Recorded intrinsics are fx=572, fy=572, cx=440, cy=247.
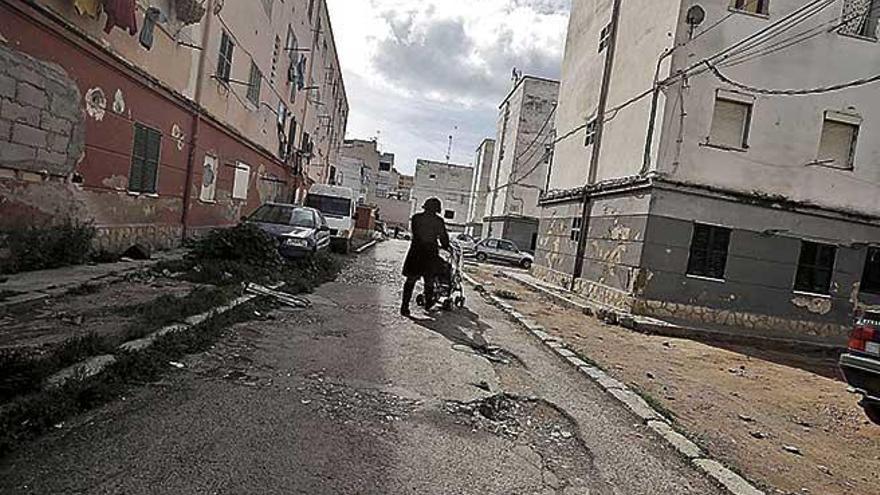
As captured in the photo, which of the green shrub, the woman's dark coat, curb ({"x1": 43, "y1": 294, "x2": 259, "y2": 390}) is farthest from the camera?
the woman's dark coat

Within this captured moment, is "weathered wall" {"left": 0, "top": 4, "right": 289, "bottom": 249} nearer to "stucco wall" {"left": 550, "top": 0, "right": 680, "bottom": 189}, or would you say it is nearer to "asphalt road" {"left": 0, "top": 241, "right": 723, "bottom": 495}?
"asphalt road" {"left": 0, "top": 241, "right": 723, "bottom": 495}

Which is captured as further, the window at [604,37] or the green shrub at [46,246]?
the window at [604,37]

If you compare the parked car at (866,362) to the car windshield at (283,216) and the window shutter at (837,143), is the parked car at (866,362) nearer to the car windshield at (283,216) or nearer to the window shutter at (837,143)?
the window shutter at (837,143)

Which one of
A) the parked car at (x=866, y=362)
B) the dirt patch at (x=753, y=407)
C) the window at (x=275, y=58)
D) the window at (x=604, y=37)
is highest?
the window at (x=604, y=37)

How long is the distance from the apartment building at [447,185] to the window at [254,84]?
51.8 meters

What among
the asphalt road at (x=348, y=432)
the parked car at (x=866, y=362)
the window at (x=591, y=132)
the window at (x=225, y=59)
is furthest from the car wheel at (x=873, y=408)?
the window at (x=225, y=59)

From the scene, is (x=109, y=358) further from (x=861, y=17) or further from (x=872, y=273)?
(x=861, y=17)

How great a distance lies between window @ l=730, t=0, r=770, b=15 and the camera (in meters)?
13.2

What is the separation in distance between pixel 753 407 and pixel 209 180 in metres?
13.9

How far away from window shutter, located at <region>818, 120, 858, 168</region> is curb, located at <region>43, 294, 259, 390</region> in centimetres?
1407

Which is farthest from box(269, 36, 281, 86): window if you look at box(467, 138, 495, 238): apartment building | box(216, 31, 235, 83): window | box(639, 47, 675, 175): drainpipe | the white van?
box(467, 138, 495, 238): apartment building

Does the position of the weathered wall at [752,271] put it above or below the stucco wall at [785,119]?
below

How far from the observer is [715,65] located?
513 inches

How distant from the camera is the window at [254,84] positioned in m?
18.4
